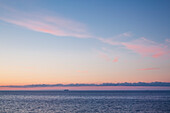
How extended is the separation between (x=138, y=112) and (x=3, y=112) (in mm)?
33057

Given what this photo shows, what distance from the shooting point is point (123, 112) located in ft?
167

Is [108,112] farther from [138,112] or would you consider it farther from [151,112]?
[151,112]

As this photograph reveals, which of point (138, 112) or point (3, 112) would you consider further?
point (138, 112)

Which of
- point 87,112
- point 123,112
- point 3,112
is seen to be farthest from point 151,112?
point 3,112

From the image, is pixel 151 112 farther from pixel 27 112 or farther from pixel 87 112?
pixel 27 112

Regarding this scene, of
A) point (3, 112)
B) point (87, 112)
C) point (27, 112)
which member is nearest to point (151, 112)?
point (87, 112)

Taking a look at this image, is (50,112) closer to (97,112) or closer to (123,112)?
(97,112)

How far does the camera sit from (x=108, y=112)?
50.2m

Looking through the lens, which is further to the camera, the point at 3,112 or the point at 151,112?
the point at 151,112

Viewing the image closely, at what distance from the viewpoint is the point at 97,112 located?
49969 millimetres

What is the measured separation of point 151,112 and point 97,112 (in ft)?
45.5

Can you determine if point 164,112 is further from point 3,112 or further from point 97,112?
point 3,112

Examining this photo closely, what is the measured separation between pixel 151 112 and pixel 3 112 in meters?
36.3

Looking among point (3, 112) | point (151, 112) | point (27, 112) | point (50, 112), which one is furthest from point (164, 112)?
point (3, 112)
